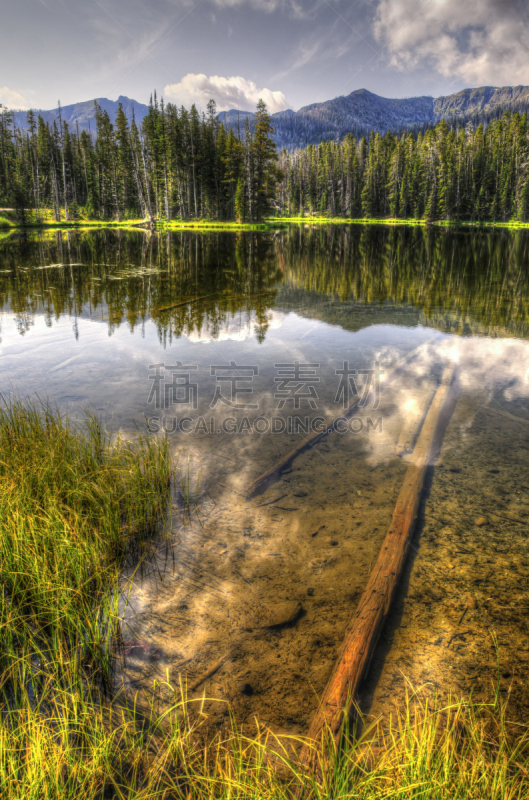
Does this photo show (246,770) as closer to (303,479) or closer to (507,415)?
(303,479)

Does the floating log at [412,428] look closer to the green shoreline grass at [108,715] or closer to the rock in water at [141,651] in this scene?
the green shoreline grass at [108,715]

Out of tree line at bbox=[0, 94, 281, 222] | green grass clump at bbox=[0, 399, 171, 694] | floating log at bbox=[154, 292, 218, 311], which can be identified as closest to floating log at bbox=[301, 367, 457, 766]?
green grass clump at bbox=[0, 399, 171, 694]

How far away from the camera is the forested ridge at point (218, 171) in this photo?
60.5m

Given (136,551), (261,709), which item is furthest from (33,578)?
(261,709)

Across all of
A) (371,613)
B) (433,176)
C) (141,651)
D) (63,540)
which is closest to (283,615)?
(371,613)

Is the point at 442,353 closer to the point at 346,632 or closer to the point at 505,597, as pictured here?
the point at 505,597

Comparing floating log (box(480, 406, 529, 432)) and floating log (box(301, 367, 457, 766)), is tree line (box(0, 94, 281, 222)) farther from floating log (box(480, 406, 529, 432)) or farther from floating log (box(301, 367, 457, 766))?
floating log (box(301, 367, 457, 766))

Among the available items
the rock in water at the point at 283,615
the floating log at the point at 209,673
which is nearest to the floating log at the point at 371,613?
the rock in water at the point at 283,615

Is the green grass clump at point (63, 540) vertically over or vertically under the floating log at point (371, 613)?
over

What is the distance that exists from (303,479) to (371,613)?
220 cm

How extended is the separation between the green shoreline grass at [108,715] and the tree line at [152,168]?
188 ft

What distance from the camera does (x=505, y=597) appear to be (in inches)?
152

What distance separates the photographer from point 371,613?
3.59m

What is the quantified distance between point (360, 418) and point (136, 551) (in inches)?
171
